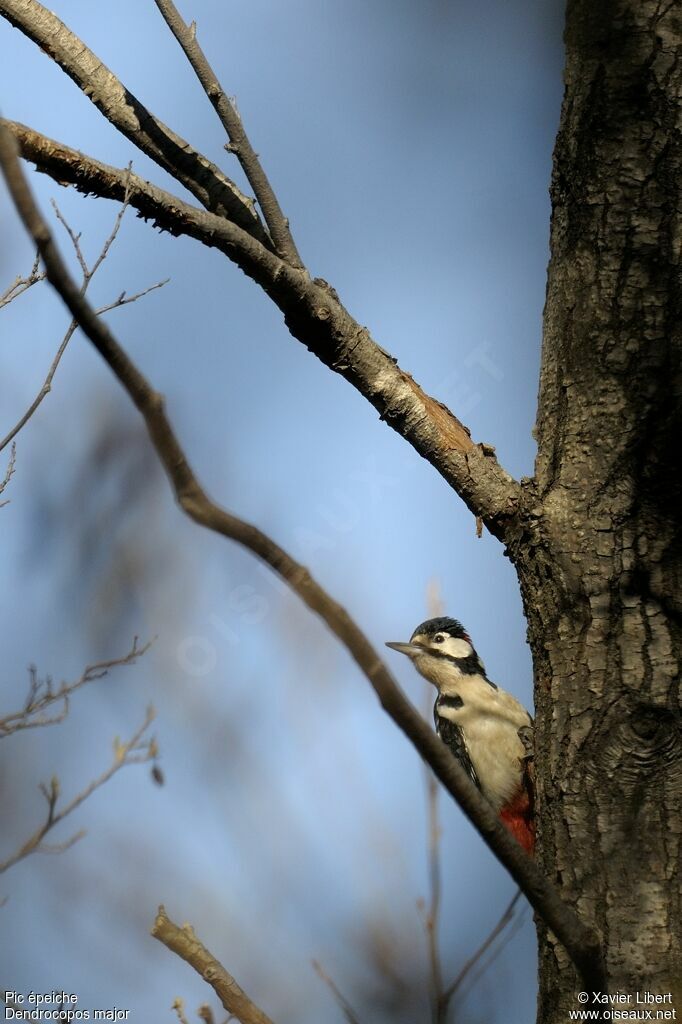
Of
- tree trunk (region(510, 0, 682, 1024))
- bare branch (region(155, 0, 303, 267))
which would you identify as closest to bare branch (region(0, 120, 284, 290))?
bare branch (region(155, 0, 303, 267))

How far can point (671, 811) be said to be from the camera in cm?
187

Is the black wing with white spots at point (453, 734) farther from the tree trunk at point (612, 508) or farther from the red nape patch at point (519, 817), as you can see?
the tree trunk at point (612, 508)

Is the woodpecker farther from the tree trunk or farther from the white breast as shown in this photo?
the tree trunk

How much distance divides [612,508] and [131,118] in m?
1.23

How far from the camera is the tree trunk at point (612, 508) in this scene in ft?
6.17

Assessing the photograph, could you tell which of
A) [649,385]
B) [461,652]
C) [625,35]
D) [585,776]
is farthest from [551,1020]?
[461,652]

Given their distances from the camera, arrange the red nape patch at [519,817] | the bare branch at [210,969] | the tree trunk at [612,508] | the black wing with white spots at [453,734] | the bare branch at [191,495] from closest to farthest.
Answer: the bare branch at [191,495], the bare branch at [210,969], the tree trunk at [612,508], the red nape patch at [519,817], the black wing with white spots at [453,734]

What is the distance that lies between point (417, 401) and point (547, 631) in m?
0.55

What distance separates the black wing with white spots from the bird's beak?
21cm

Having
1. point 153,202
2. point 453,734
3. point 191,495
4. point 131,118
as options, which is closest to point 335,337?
point 153,202

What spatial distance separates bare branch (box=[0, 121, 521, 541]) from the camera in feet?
6.35

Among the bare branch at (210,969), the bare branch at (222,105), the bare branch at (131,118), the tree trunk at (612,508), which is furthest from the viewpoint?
the bare branch at (131,118)

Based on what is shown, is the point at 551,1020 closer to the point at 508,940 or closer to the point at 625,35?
the point at 508,940

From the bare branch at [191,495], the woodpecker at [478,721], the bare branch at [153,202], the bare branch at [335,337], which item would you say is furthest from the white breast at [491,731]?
the bare branch at [191,495]
